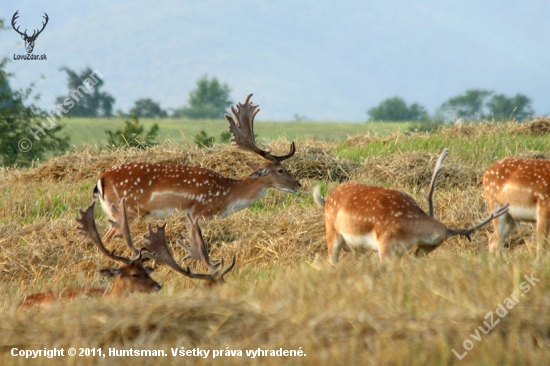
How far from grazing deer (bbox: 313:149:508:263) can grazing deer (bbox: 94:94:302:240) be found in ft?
9.37

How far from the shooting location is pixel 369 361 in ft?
12.0

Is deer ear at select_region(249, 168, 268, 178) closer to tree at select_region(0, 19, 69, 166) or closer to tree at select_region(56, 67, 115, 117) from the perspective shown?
tree at select_region(0, 19, 69, 166)

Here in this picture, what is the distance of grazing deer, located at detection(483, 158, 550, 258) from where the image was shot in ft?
24.4

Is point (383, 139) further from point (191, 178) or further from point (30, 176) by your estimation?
point (191, 178)

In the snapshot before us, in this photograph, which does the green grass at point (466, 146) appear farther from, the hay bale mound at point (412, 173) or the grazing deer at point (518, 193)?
the grazing deer at point (518, 193)

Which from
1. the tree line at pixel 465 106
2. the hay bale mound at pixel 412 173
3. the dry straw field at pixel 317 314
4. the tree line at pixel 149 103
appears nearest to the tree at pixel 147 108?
the tree line at pixel 149 103

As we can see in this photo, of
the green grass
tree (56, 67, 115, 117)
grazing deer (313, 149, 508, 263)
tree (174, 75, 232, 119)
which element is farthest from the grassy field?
grazing deer (313, 149, 508, 263)

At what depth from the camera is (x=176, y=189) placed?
9.28 meters

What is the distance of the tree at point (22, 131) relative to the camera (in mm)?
28770

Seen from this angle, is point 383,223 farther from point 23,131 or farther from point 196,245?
point 23,131

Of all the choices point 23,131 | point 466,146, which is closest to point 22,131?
point 23,131

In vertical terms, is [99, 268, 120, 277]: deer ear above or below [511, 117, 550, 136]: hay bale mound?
below

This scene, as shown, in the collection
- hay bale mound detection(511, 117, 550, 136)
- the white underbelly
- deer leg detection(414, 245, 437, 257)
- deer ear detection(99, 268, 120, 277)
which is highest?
hay bale mound detection(511, 117, 550, 136)

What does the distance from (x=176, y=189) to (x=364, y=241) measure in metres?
3.40
